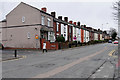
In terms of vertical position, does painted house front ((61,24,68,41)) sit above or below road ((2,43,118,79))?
above

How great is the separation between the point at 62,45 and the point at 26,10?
430 inches

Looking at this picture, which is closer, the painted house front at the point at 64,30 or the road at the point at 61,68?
the road at the point at 61,68

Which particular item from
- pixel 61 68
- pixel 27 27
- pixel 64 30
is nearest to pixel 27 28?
pixel 27 27

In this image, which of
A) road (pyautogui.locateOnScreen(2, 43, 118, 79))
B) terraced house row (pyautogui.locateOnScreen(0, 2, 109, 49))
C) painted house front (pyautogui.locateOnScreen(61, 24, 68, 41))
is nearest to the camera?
road (pyautogui.locateOnScreen(2, 43, 118, 79))

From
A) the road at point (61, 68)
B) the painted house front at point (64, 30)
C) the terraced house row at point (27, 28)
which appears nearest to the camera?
the road at point (61, 68)

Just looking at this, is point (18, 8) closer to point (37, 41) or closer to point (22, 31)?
point (22, 31)

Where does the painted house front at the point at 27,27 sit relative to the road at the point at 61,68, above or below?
above

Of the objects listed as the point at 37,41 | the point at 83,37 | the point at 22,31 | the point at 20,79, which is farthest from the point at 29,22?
the point at 83,37

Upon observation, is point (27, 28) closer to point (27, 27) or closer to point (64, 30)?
point (27, 27)

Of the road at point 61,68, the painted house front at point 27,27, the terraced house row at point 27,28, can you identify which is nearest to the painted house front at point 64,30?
the terraced house row at point 27,28

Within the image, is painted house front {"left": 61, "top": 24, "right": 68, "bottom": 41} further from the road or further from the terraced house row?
the road

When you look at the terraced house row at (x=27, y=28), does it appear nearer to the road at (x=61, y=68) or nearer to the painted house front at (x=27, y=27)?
the painted house front at (x=27, y=27)

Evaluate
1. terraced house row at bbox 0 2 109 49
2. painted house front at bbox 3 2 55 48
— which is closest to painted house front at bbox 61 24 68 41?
terraced house row at bbox 0 2 109 49

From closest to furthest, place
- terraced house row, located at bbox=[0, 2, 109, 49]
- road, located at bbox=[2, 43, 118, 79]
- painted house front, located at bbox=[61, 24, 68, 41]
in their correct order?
road, located at bbox=[2, 43, 118, 79], terraced house row, located at bbox=[0, 2, 109, 49], painted house front, located at bbox=[61, 24, 68, 41]
